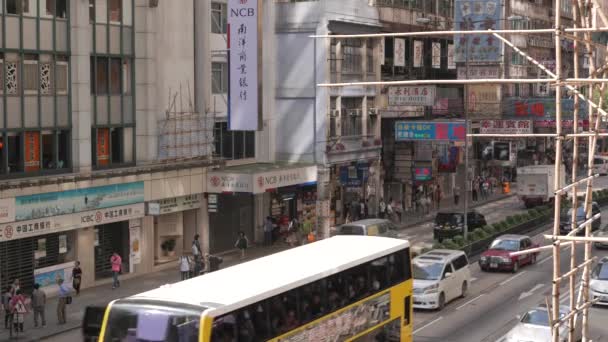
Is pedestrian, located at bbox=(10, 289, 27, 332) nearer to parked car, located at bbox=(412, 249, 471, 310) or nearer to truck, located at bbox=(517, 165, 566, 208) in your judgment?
parked car, located at bbox=(412, 249, 471, 310)

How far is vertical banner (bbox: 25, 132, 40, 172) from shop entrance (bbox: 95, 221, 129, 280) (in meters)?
3.81

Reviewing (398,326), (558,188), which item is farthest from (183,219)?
(558,188)

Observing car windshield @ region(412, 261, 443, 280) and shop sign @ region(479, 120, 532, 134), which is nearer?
car windshield @ region(412, 261, 443, 280)

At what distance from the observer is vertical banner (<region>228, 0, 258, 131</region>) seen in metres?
42.6

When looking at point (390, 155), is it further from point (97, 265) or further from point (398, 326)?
point (398, 326)

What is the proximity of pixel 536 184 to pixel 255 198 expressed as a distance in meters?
22.4

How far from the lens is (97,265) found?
39.0 meters

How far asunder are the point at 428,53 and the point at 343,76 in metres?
15.2

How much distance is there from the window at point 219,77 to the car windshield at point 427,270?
15.8 metres

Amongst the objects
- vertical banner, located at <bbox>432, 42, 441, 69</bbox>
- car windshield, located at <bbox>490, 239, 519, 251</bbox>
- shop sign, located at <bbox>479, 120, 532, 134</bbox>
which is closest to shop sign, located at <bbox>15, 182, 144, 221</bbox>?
car windshield, located at <bbox>490, 239, 519, 251</bbox>

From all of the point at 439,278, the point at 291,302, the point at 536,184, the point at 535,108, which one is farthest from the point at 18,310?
the point at 536,184

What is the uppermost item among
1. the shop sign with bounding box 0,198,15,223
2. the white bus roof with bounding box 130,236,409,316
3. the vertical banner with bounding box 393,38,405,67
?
the vertical banner with bounding box 393,38,405,67

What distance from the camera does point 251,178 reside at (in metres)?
43.5

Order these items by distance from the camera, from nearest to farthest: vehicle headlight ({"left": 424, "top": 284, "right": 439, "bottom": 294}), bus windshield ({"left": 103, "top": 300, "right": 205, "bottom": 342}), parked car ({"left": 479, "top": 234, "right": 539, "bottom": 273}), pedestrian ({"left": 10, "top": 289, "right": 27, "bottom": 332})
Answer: bus windshield ({"left": 103, "top": 300, "right": 205, "bottom": 342}) → pedestrian ({"left": 10, "top": 289, "right": 27, "bottom": 332}) → vehicle headlight ({"left": 424, "top": 284, "right": 439, "bottom": 294}) → parked car ({"left": 479, "top": 234, "right": 539, "bottom": 273})
